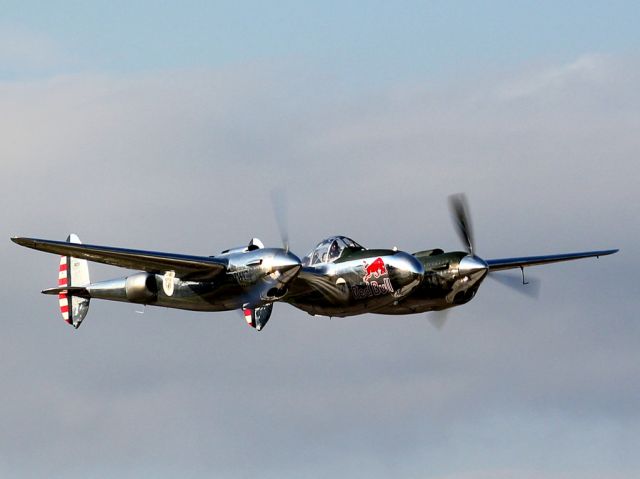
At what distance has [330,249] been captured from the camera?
61.6m

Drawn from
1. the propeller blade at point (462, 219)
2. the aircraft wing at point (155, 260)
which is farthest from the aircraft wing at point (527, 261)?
the aircraft wing at point (155, 260)

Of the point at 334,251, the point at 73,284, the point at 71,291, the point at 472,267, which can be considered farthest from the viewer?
the point at 73,284

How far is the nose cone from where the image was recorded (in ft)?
206

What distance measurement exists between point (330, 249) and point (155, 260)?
7.90 m

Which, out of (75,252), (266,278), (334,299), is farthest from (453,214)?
(75,252)

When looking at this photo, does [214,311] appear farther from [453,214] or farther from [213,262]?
[453,214]

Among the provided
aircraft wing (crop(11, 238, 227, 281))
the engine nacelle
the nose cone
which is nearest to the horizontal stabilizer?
the engine nacelle

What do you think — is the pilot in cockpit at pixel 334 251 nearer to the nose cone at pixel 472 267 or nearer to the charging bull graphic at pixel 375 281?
the charging bull graphic at pixel 375 281

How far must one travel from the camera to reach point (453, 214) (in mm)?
65750

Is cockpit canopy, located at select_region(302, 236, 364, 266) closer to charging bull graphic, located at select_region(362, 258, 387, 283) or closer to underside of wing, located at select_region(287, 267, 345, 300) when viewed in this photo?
underside of wing, located at select_region(287, 267, 345, 300)

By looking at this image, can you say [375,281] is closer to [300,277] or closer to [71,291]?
[300,277]

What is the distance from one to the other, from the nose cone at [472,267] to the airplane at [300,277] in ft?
0.15

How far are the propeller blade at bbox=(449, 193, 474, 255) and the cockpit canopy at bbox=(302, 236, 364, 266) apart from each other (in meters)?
5.90

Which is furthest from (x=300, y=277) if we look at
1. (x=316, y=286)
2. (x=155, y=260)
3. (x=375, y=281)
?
(x=155, y=260)
